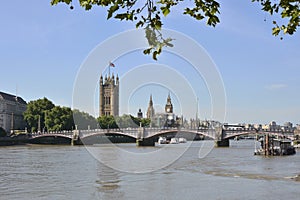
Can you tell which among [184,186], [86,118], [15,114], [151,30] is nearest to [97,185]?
[184,186]

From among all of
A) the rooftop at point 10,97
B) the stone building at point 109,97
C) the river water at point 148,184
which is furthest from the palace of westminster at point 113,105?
the river water at point 148,184

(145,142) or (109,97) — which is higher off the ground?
(109,97)

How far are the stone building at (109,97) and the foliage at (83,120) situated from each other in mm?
25868

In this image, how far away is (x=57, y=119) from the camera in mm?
72438

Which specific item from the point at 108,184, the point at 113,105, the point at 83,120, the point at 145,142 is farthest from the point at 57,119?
the point at 108,184

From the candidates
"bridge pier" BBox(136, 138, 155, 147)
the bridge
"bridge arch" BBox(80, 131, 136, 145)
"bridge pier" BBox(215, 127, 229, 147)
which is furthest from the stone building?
"bridge pier" BBox(215, 127, 229, 147)

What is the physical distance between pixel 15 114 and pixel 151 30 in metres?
98.7

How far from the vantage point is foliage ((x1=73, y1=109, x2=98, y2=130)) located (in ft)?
263

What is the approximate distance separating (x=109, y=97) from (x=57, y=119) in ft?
165

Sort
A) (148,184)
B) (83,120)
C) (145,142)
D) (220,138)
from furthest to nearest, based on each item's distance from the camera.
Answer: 1. (83,120)
2. (145,142)
3. (220,138)
4. (148,184)

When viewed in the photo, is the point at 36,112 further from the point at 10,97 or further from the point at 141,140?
the point at 10,97

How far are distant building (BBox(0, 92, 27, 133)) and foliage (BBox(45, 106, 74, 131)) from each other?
17574 mm

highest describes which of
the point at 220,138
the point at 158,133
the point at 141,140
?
the point at 158,133

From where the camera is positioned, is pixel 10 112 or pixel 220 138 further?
pixel 10 112
